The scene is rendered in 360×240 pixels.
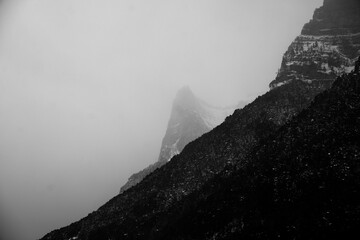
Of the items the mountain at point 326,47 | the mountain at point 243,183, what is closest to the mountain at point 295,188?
the mountain at point 243,183

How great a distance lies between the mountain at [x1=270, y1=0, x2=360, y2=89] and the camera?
264 ft

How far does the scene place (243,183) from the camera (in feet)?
143

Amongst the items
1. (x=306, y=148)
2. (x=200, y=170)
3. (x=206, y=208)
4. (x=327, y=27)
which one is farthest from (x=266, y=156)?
(x=327, y=27)

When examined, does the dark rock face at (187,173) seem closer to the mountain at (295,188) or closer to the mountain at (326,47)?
the mountain at (295,188)

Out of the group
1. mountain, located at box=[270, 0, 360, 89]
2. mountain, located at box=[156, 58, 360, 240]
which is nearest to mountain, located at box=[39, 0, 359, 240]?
mountain, located at box=[156, 58, 360, 240]

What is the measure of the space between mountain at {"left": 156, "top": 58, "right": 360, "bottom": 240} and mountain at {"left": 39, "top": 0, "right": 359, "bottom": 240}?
15 centimetres

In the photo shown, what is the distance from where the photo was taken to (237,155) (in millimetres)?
57438

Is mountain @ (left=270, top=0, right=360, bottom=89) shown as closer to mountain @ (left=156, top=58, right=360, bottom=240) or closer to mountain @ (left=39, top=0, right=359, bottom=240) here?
mountain @ (left=39, top=0, right=359, bottom=240)

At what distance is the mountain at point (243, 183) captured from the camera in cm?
3412

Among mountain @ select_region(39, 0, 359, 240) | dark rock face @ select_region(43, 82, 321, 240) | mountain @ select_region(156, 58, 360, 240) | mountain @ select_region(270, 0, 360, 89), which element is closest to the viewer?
mountain @ select_region(156, 58, 360, 240)

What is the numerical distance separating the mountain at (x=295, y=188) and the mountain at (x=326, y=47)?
102ft

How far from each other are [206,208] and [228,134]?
24.2 metres

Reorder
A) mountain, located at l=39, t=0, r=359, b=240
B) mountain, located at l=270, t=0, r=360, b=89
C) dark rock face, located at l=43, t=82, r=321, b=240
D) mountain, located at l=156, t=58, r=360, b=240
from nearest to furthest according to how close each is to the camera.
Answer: mountain, located at l=156, t=58, r=360, b=240, mountain, located at l=39, t=0, r=359, b=240, dark rock face, located at l=43, t=82, r=321, b=240, mountain, located at l=270, t=0, r=360, b=89

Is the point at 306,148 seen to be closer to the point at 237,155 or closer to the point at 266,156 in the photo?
the point at 266,156
